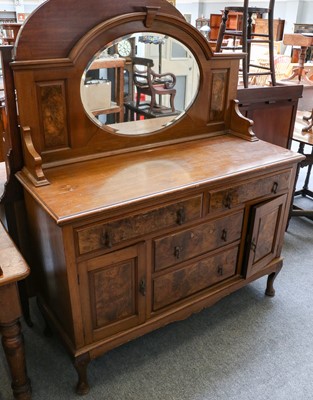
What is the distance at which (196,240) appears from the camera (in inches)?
67.2

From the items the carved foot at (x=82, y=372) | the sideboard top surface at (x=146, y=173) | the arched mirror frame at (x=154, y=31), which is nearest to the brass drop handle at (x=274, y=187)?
the sideboard top surface at (x=146, y=173)

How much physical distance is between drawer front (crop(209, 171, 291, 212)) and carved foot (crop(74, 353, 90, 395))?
32.1 inches

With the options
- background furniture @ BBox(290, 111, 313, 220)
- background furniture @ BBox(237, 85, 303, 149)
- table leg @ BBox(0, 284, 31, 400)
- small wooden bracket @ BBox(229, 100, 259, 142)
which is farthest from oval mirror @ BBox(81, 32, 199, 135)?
background furniture @ BBox(290, 111, 313, 220)

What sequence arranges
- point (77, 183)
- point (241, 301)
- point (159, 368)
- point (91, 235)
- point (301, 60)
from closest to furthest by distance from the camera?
point (91, 235) < point (77, 183) < point (159, 368) < point (241, 301) < point (301, 60)

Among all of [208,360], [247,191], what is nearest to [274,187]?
[247,191]

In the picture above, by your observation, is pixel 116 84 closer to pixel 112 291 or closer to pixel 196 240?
pixel 196 240

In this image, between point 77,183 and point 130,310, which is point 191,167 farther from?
point 130,310

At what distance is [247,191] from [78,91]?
87 centimetres

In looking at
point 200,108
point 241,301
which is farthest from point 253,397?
point 200,108

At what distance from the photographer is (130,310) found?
1.63 m

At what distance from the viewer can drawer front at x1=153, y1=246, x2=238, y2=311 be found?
1703 mm

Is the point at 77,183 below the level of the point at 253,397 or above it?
above

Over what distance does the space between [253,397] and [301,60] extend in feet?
12.3

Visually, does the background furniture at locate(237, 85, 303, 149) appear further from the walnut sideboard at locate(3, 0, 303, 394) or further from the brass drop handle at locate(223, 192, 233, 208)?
the brass drop handle at locate(223, 192, 233, 208)
